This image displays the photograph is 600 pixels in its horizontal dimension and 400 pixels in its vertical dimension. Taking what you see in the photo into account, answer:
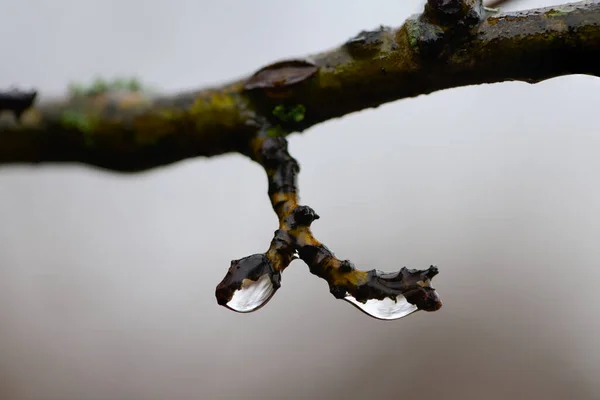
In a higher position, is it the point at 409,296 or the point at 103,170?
A: the point at 103,170

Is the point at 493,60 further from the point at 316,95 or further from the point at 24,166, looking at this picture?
the point at 24,166

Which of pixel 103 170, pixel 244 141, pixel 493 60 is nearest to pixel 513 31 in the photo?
pixel 493 60

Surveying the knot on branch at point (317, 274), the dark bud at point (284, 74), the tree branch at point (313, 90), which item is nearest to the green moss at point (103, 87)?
the tree branch at point (313, 90)

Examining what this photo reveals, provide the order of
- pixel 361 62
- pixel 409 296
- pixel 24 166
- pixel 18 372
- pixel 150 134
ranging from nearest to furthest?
pixel 409 296 → pixel 361 62 → pixel 150 134 → pixel 24 166 → pixel 18 372

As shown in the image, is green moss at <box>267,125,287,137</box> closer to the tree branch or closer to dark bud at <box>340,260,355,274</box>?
the tree branch

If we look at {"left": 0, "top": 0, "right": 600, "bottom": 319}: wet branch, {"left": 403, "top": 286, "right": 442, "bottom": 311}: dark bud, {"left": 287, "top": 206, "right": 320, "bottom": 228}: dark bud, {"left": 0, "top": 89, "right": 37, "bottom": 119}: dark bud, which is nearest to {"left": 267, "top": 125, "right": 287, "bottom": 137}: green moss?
{"left": 0, "top": 0, "right": 600, "bottom": 319}: wet branch

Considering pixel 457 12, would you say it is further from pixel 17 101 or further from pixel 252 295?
pixel 17 101

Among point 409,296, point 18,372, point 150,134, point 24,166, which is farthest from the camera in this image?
point 18,372
